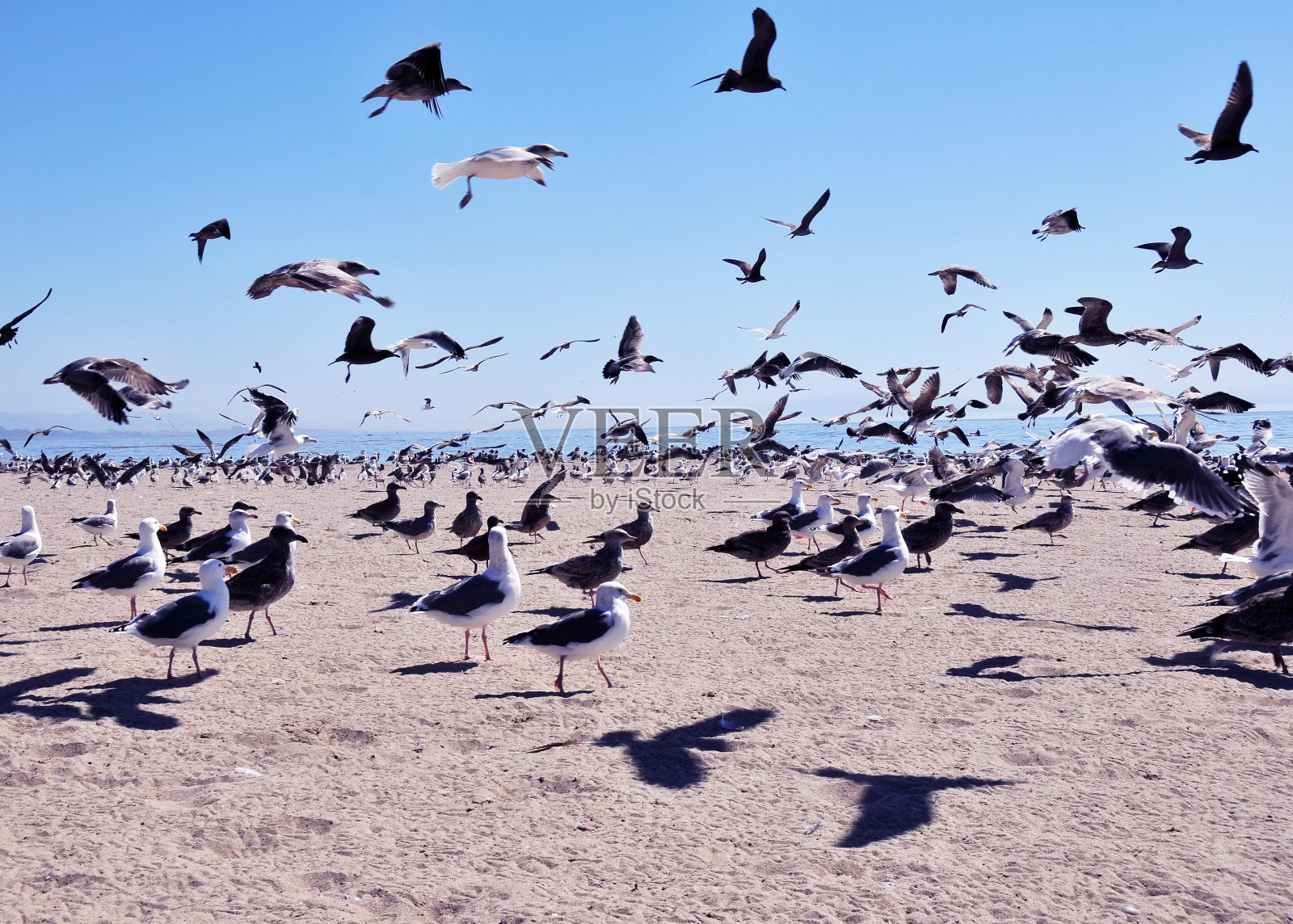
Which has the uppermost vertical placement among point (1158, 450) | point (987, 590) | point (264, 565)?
point (1158, 450)

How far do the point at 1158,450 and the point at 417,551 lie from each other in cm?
1129

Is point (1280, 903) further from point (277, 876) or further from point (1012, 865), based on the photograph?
point (277, 876)

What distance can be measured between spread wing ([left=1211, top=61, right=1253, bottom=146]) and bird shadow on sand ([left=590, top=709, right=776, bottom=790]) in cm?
957

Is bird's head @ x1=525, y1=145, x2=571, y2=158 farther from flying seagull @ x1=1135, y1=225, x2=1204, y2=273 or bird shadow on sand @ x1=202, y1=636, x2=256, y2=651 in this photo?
flying seagull @ x1=1135, y1=225, x2=1204, y2=273

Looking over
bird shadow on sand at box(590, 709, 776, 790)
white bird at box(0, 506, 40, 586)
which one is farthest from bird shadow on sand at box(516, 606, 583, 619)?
white bird at box(0, 506, 40, 586)

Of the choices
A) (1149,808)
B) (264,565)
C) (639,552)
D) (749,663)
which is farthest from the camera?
(639,552)

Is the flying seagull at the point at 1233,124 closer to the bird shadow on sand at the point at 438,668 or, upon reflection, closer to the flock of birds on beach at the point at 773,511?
the flock of birds on beach at the point at 773,511

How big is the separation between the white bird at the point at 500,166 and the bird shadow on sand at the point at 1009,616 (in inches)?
291

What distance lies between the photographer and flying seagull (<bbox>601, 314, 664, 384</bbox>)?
1458cm

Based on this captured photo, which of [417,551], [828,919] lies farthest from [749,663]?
[417,551]

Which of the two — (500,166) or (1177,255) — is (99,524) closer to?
(500,166)

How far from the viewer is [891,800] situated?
4590 millimetres

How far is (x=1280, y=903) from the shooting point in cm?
352

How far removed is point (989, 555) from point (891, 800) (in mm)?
10349
